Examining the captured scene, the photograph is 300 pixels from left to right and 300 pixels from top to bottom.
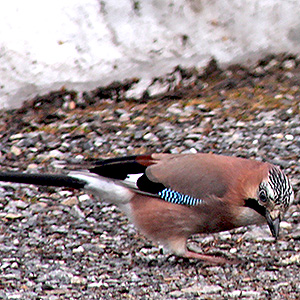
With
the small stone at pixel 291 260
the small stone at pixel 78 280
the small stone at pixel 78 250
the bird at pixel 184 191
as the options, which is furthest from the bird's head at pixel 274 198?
the small stone at pixel 78 250

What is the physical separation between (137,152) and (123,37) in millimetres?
1414

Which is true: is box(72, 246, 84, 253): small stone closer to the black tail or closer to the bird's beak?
the black tail

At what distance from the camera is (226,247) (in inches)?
214

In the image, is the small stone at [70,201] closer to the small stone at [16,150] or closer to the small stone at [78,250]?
the small stone at [78,250]

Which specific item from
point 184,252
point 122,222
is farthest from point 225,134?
point 184,252

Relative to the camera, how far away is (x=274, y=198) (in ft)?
15.5

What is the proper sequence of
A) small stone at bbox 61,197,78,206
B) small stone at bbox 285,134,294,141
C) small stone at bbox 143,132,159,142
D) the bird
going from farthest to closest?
small stone at bbox 143,132,159,142, small stone at bbox 285,134,294,141, small stone at bbox 61,197,78,206, the bird

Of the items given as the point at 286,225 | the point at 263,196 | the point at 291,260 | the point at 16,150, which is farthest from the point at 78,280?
the point at 16,150

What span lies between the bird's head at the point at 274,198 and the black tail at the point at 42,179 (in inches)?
47.8

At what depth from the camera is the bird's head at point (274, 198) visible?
474 centimetres

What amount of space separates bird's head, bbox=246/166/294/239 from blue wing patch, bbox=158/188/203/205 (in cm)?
41

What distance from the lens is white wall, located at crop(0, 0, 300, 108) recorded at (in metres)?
7.41

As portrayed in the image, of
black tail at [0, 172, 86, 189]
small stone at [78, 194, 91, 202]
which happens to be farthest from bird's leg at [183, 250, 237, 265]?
small stone at [78, 194, 91, 202]

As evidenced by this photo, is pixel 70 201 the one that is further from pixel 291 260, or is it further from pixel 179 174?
pixel 291 260
